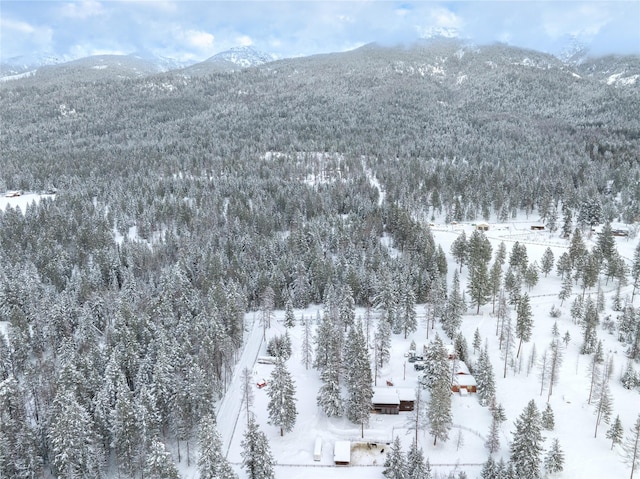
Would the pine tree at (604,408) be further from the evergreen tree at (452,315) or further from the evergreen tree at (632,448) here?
the evergreen tree at (452,315)

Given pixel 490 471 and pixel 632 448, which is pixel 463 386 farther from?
pixel 632 448

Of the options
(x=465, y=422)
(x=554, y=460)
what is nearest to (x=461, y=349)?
(x=465, y=422)

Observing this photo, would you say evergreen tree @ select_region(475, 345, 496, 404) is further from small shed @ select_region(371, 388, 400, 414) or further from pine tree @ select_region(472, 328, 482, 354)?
small shed @ select_region(371, 388, 400, 414)

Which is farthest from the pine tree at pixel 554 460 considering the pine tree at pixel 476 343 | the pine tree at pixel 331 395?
the pine tree at pixel 476 343

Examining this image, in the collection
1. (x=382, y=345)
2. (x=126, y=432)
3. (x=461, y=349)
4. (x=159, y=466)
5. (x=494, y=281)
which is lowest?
(x=159, y=466)

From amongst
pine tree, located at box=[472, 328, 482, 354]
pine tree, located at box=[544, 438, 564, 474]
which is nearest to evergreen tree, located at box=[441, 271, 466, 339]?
pine tree, located at box=[472, 328, 482, 354]

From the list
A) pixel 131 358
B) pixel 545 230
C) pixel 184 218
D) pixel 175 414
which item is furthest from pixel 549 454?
pixel 184 218
